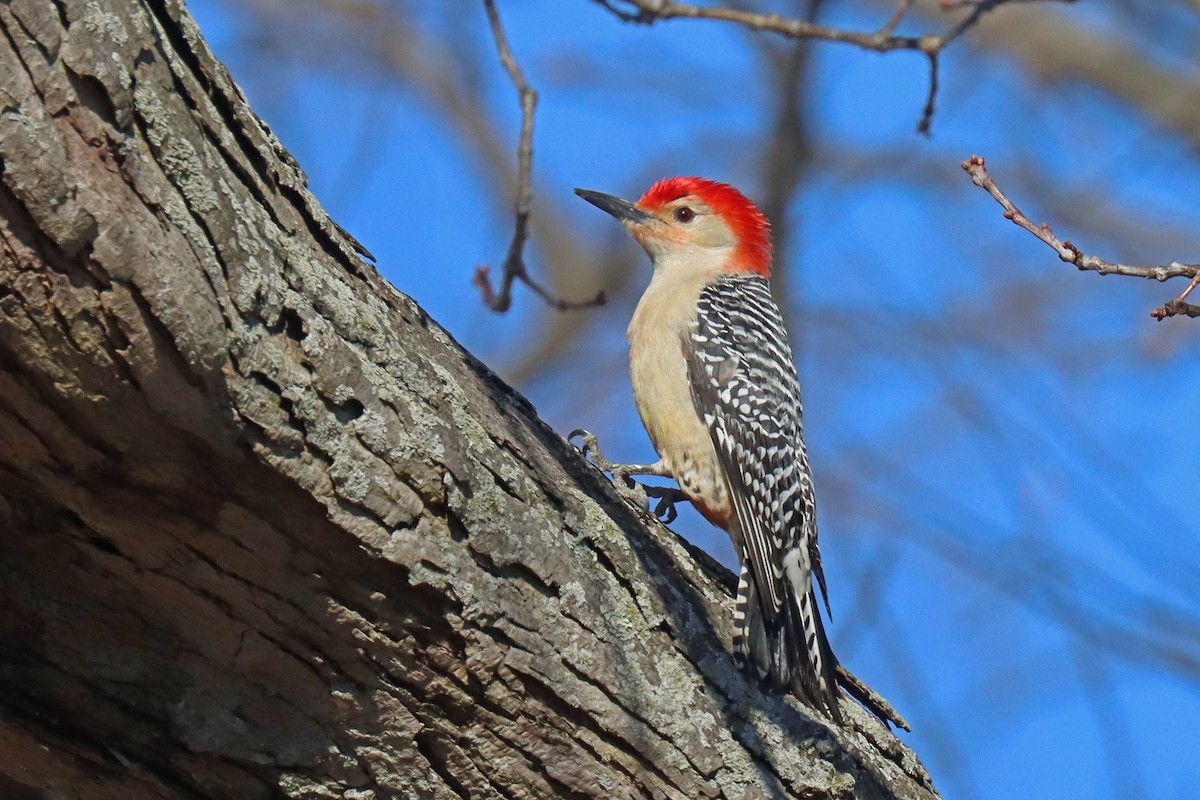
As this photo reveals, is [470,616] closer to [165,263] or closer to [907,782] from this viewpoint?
[165,263]

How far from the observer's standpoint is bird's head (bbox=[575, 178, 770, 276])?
666cm

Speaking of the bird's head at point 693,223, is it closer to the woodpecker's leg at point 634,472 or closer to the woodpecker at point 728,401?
the woodpecker at point 728,401

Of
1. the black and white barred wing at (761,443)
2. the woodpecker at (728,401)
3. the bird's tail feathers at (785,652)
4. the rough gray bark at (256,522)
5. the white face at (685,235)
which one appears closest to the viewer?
the rough gray bark at (256,522)

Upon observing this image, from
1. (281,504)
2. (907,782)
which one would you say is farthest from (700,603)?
(281,504)

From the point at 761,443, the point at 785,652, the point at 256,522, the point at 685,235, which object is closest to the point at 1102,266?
the point at 785,652

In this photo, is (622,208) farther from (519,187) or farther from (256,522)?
(256,522)

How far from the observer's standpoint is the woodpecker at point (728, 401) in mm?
4637

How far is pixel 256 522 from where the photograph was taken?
8.87 ft

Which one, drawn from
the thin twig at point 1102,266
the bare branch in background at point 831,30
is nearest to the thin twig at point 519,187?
the bare branch in background at point 831,30

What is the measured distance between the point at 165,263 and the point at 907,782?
8.41 ft

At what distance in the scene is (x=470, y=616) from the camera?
291cm

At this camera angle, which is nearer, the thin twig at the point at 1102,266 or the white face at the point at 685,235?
the thin twig at the point at 1102,266

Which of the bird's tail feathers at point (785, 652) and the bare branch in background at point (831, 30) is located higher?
the bare branch in background at point (831, 30)

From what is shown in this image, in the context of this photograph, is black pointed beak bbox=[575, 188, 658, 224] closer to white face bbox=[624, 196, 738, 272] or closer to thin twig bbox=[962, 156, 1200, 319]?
white face bbox=[624, 196, 738, 272]
